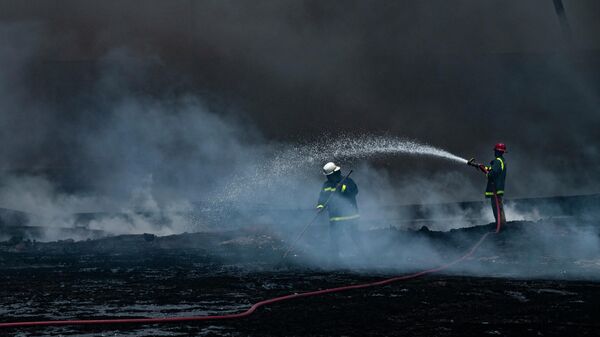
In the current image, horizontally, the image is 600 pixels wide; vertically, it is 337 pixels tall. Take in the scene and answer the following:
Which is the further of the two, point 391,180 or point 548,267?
point 391,180

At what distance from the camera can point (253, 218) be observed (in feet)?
59.6

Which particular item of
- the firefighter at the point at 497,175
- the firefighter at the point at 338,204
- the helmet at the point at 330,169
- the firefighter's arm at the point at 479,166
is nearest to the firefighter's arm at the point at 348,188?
the firefighter at the point at 338,204

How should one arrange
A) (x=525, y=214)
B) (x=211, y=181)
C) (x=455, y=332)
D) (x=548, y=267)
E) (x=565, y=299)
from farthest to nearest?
(x=211, y=181)
(x=525, y=214)
(x=548, y=267)
(x=565, y=299)
(x=455, y=332)

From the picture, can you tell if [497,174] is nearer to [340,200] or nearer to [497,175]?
[497,175]

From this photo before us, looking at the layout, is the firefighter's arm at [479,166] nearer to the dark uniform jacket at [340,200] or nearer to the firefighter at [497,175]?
the firefighter at [497,175]

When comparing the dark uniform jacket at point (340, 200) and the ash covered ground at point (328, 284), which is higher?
the dark uniform jacket at point (340, 200)

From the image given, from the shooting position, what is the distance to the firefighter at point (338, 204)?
9844 mm

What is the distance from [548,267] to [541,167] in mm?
18514

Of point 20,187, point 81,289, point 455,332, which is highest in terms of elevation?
point 20,187

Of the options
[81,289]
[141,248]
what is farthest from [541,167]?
[81,289]

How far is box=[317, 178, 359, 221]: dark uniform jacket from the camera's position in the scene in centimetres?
984

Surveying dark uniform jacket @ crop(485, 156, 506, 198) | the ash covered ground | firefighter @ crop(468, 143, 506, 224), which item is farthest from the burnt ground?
dark uniform jacket @ crop(485, 156, 506, 198)

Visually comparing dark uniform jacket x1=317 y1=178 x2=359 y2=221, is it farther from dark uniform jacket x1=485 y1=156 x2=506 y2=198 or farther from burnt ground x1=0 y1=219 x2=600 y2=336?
dark uniform jacket x1=485 y1=156 x2=506 y2=198

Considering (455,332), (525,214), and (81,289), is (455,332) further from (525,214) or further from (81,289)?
(525,214)
